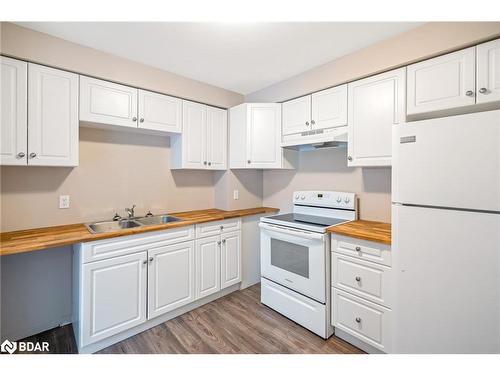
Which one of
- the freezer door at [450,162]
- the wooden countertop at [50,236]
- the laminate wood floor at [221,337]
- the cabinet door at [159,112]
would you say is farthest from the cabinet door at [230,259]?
the freezer door at [450,162]

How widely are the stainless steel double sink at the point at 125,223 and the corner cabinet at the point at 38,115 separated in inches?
23.4

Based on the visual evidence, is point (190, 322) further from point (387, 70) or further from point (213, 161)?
point (387, 70)

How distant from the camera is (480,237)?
1170 mm

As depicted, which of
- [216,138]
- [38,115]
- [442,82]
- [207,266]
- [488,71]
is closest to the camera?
[488,71]

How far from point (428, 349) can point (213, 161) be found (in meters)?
2.38

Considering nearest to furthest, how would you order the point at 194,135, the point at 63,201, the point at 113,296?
1. the point at 113,296
2. the point at 63,201
3. the point at 194,135

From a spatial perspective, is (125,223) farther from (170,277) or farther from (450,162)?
(450,162)

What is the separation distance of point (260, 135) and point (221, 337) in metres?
2.01

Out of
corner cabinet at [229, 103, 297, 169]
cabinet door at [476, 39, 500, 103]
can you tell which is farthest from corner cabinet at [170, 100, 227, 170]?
cabinet door at [476, 39, 500, 103]

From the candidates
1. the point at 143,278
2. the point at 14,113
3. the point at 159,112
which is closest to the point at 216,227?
the point at 143,278

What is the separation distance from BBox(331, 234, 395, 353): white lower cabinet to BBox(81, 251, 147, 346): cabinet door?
1589 millimetres

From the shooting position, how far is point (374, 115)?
1.95m

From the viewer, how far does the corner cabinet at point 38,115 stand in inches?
63.2

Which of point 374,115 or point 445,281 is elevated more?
point 374,115
